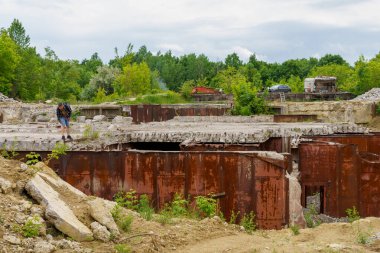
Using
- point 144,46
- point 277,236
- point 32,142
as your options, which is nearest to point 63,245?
point 277,236

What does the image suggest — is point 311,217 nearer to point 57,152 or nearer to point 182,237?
point 182,237

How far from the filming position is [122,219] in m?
7.89

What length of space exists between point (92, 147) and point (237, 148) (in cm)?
364

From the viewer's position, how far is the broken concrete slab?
7.17m

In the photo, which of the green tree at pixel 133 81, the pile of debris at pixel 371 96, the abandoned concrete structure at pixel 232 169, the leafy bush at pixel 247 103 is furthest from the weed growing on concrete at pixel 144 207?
the green tree at pixel 133 81

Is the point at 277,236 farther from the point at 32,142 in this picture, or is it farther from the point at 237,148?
the point at 32,142

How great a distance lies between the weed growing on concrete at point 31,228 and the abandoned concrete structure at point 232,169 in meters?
5.17

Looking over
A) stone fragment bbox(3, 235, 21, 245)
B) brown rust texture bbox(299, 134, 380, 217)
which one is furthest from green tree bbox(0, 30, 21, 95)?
stone fragment bbox(3, 235, 21, 245)

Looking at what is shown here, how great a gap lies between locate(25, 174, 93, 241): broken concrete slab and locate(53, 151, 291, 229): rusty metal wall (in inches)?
159

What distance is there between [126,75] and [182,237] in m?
50.8

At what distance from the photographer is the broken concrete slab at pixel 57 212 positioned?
7172 mm

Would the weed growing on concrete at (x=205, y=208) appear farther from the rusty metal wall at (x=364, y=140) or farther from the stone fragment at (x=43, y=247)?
the rusty metal wall at (x=364, y=140)

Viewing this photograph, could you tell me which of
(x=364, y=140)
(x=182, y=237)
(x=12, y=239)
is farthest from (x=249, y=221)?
(x=364, y=140)

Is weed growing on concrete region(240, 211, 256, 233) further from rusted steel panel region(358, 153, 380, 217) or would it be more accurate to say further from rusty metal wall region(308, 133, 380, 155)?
rusty metal wall region(308, 133, 380, 155)
